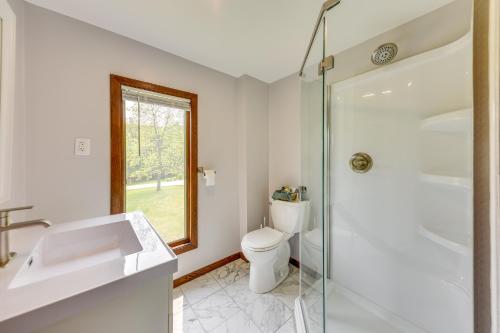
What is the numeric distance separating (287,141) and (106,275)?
1.86 metres

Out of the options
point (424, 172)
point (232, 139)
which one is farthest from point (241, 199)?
point (424, 172)

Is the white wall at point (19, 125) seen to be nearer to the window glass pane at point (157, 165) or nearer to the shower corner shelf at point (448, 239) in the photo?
the window glass pane at point (157, 165)

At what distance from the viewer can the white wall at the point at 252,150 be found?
207 centimetres

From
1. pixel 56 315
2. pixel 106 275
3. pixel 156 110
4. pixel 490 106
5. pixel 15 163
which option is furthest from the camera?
pixel 156 110

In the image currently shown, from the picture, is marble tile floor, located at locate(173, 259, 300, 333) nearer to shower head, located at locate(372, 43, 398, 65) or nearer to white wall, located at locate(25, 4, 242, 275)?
white wall, located at locate(25, 4, 242, 275)

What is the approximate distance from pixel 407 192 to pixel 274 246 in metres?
1.06

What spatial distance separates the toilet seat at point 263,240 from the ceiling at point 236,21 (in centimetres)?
167

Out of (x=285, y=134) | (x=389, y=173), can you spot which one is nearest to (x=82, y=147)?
(x=285, y=134)

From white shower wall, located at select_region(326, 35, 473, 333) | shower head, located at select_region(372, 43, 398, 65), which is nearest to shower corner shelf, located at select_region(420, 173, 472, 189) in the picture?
white shower wall, located at select_region(326, 35, 473, 333)

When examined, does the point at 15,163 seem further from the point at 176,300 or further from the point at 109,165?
the point at 176,300

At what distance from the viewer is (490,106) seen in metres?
0.30

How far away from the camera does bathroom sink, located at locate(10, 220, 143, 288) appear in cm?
80

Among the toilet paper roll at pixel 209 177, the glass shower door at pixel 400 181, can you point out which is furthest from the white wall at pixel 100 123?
the glass shower door at pixel 400 181

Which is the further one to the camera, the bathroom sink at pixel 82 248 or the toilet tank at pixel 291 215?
the toilet tank at pixel 291 215
